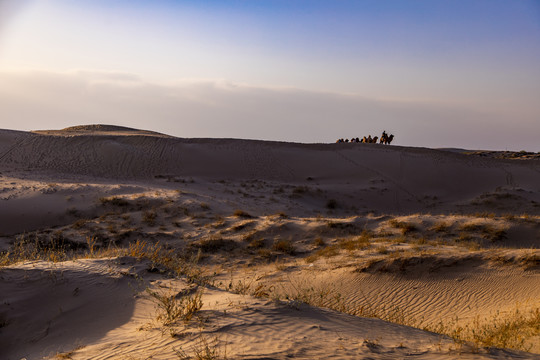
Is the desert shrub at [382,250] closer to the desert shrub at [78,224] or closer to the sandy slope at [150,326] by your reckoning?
the sandy slope at [150,326]

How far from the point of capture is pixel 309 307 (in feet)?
15.2

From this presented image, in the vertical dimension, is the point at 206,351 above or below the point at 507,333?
above

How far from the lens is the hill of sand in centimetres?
388

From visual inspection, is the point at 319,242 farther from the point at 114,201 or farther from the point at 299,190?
the point at 299,190

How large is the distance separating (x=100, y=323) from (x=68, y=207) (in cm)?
1126

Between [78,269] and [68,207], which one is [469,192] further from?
[78,269]

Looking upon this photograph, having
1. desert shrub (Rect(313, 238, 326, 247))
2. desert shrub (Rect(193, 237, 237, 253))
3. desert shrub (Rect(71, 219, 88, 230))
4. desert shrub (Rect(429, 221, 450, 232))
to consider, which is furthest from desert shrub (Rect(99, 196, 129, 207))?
desert shrub (Rect(429, 221, 450, 232))

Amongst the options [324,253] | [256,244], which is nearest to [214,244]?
[256,244]

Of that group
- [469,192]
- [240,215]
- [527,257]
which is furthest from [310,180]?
[527,257]

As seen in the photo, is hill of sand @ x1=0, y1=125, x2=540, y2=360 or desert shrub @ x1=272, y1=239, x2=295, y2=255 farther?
desert shrub @ x1=272, y1=239, x2=295, y2=255

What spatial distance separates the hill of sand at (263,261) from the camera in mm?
3883

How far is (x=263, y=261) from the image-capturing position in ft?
32.3

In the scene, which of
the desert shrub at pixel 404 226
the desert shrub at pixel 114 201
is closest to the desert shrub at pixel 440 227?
the desert shrub at pixel 404 226

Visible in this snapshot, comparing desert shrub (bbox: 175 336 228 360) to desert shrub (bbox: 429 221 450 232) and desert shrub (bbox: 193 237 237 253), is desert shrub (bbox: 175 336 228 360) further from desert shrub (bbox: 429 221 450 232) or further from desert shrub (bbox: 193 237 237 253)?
desert shrub (bbox: 429 221 450 232)
